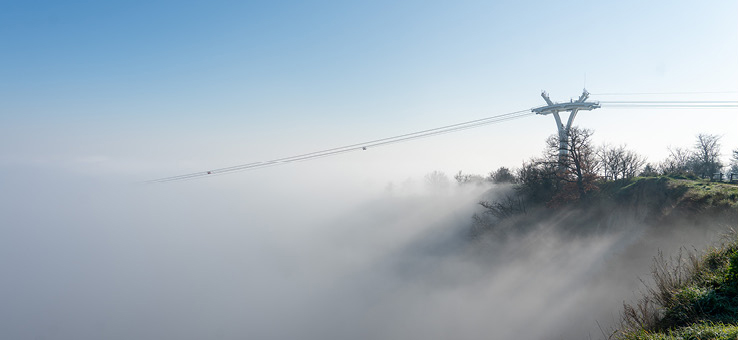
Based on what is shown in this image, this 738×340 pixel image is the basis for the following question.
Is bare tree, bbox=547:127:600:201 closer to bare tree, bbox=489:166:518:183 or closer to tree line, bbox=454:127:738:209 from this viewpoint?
tree line, bbox=454:127:738:209

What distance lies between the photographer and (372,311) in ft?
254

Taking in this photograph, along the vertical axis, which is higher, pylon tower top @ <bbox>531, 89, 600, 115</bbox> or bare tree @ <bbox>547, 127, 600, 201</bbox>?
pylon tower top @ <bbox>531, 89, 600, 115</bbox>

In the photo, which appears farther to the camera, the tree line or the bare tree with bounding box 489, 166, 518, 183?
the bare tree with bounding box 489, 166, 518, 183

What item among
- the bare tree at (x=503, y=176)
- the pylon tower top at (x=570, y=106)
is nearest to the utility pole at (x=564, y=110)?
the pylon tower top at (x=570, y=106)

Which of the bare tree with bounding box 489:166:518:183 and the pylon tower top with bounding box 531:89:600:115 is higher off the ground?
the pylon tower top with bounding box 531:89:600:115

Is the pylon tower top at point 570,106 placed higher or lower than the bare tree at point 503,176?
higher

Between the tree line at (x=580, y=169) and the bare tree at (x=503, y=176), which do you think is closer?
the tree line at (x=580, y=169)

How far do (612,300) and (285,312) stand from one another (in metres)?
91.0

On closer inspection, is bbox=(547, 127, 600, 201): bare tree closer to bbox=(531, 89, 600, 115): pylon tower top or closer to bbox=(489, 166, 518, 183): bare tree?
bbox=(531, 89, 600, 115): pylon tower top

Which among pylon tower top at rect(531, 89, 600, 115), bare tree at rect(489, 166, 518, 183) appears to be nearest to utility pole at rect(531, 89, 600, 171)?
pylon tower top at rect(531, 89, 600, 115)

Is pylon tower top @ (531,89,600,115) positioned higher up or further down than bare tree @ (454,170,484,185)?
higher up

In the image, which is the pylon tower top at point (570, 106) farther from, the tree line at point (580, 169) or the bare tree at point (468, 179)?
the bare tree at point (468, 179)

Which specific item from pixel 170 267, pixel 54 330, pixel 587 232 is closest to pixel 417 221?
pixel 587 232

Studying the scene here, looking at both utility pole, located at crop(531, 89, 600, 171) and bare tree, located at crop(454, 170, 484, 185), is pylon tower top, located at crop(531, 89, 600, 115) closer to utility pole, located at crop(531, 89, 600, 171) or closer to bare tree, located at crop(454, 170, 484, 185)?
utility pole, located at crop(531, 89, 600, 171)
